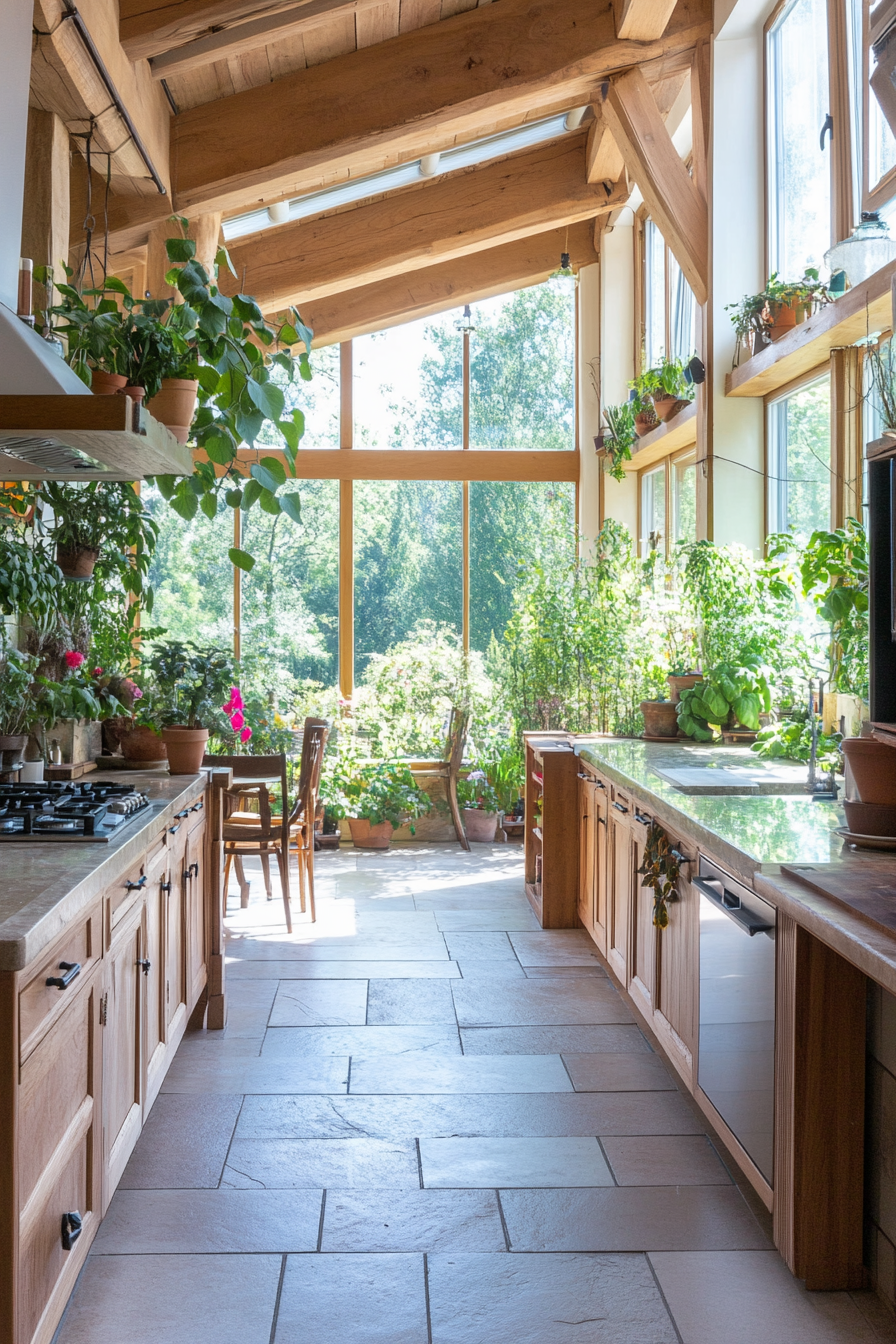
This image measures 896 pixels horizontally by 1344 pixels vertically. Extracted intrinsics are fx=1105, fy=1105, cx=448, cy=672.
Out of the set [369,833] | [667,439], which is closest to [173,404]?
[667,439]

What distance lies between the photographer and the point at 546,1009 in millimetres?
4180

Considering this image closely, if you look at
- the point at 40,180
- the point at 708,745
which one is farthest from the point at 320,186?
the point at 708,745

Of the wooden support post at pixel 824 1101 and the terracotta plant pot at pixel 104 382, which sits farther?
the terracotta plant pot at pixel 104 382

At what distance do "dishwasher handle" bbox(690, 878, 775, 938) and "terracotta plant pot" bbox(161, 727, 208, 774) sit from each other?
72.0 inches

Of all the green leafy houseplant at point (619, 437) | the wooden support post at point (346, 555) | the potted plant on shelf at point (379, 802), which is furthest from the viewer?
the wooden support post at point (346, 555)

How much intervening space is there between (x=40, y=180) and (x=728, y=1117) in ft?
11.8

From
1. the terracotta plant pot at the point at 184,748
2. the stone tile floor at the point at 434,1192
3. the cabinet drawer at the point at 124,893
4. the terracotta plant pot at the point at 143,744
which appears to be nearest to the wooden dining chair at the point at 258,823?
the terracotta plant pot at the point at 143,744

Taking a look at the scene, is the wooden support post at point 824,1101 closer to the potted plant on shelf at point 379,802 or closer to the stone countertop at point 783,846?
the stone countertop at point 783,846

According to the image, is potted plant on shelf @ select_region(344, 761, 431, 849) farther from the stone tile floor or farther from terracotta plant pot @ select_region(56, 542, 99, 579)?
terracotta plant pot @ select_region(56, 542, 99, 579)

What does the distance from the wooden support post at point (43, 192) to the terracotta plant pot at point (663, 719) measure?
3.15 metres

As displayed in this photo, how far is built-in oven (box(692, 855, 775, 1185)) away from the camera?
2.42 m

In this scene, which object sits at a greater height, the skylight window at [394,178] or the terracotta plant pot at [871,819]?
the skylight window at [394,178]

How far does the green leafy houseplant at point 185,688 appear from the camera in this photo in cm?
411

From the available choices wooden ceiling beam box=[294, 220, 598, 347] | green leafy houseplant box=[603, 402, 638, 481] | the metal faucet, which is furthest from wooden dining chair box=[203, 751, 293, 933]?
wooden ceiling beam box=[294, 220, 598, 347]
